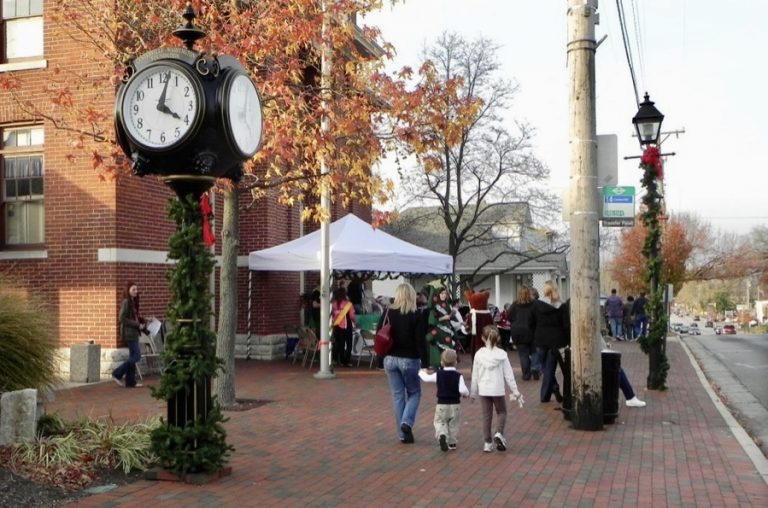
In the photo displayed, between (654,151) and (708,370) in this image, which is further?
(708,370)

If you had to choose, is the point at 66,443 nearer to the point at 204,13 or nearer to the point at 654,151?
the point at 204,13

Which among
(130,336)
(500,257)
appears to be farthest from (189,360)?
(500,257)

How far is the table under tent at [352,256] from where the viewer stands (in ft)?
51.5

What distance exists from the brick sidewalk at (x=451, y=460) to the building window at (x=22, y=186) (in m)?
4.06

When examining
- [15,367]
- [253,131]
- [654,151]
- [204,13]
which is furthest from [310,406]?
[654,151]

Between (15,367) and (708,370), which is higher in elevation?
(15,367)

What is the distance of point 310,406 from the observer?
431 inches

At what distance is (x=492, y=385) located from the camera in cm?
817

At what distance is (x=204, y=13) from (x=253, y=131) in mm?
4509

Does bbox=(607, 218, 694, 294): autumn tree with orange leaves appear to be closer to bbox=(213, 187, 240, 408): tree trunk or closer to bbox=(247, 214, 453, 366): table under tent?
bbox=(247, 214, 453, 366): table under tent

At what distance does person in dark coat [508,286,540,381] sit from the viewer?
13036mm

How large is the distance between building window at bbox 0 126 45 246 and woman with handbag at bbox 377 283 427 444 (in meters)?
8.64

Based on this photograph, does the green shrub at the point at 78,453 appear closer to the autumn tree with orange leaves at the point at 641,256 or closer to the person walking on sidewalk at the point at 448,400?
the person walking on sidewalk at the point at 448,400

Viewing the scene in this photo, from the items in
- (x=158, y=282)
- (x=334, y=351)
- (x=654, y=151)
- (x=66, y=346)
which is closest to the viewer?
(x=654, y=151)
